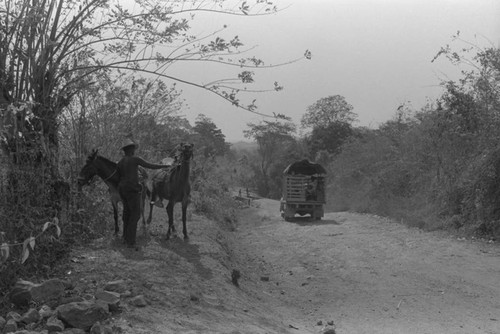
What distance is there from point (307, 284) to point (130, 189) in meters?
4.14

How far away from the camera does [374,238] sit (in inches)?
619

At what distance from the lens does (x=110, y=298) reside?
19.7 ft

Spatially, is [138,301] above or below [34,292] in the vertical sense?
below

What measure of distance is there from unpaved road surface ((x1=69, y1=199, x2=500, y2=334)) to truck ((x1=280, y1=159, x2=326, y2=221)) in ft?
21.9

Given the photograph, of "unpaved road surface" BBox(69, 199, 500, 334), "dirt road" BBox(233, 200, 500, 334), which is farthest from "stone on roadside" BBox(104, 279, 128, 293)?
"dirt road" BBox(233, 200, 500, 334)

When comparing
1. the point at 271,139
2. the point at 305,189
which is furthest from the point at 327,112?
the point at 305,189

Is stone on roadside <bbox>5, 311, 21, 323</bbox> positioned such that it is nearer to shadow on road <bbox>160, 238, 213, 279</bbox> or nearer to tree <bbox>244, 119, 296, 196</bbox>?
shadow on road <bbox>160, 238, 213, 279</bbox>

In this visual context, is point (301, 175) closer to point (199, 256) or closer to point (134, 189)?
point (199, 256)

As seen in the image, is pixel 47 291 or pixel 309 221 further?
pixel 309 221

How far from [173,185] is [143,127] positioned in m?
5.41

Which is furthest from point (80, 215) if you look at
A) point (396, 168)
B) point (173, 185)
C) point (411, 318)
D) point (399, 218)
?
point (396, 168)

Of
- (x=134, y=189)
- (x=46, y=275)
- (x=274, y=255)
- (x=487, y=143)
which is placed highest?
(x=487, y=143)

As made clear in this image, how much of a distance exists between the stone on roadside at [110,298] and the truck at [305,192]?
53.9 ft

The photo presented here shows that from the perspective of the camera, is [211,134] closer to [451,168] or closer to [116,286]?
[451,168]
